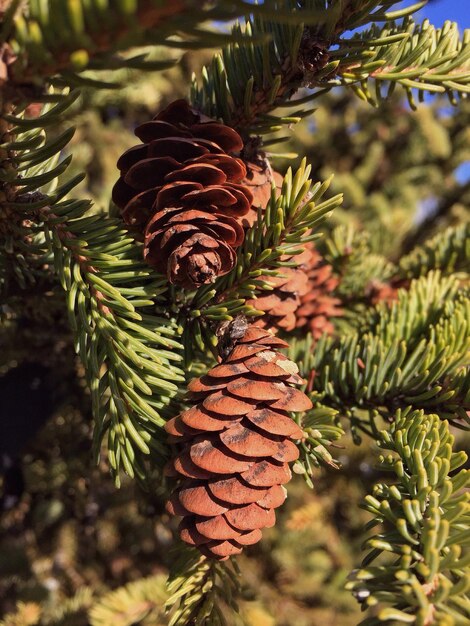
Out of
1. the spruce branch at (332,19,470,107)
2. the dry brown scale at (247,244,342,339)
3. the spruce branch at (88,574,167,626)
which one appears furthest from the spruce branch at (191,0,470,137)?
the spruce branch at (88,574,167,626)

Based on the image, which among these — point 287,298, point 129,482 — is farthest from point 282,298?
point 129,482

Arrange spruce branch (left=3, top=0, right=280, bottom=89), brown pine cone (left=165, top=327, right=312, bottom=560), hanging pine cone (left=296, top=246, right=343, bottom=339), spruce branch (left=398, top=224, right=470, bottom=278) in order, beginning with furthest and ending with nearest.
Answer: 1. spruce branch (left=398, top=224, right=470, bottom=278)
2. hanging pine cone (left=296, top=246, right=343, bottom=339)
3. brown pine cone (left=165, top=327, right=312, bottom=560)
4. spruce branch (left=3, top=0, right=280, bottom=89)

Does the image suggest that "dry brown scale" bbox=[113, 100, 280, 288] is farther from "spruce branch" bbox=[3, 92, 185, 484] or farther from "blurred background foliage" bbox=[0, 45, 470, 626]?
"blurred background foliage" bbox=[0, 45, 470, 626]

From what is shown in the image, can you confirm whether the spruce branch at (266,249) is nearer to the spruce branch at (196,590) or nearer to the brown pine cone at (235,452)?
the brown pine cone at (235,452)

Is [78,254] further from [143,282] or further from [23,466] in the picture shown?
[23,466]

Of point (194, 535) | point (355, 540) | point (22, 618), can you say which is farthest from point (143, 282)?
point (355, 540)
